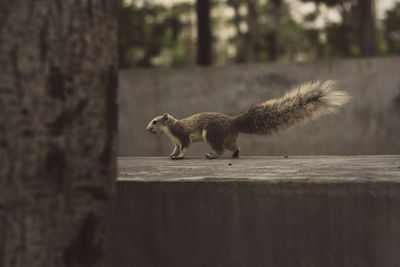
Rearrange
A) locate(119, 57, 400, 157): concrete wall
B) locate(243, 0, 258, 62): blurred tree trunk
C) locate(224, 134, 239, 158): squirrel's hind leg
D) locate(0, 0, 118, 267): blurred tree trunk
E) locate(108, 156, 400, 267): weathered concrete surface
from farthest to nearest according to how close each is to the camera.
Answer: locate(243, 0, 258, 62): blurred tree trunk → locate(119, 57, 400, 157): concrete wall → locate(224, 134, 239, 158): squirrel's hind leg → locate(108, 156, 400, 267): weathered concrete surface → locate(0, 0, 118, 267): blurred tree trunk

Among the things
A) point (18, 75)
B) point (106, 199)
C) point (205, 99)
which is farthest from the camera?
point (205, 99)

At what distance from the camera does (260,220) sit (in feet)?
9.75

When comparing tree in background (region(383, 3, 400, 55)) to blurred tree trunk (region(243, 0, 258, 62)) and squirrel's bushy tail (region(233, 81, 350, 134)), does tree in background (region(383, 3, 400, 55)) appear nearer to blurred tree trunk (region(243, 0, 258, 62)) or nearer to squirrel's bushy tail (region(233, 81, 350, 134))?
blurred tree trunk (region(243, 0, 258, 62))

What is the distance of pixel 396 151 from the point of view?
8.34 meters

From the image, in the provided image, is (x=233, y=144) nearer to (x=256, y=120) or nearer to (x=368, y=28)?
(x=256, y=120)

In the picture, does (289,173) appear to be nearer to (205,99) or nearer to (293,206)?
(293,206)

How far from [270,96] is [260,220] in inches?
227

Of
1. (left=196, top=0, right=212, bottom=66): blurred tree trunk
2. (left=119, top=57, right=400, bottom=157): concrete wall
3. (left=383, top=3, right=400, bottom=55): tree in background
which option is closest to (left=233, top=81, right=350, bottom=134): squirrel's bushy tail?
(left=119, top=57, right=400, bottom=157): concrete wall

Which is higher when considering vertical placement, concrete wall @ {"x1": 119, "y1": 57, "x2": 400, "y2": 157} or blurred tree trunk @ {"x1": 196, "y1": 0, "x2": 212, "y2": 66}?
blurred tree trunk @ {"x1": 196, "y1": 0, "x2": 212, "y2": 66}

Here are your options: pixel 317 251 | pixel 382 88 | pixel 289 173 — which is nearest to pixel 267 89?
pixel 382 88

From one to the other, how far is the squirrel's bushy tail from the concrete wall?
347 centimetres

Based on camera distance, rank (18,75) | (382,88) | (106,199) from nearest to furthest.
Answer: (18,75) < (106,199) < (382,88)

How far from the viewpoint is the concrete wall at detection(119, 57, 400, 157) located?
27.1 ft

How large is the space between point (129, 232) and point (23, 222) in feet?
4.88
